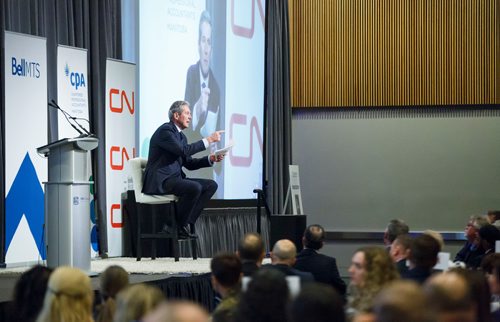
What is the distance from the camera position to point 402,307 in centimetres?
178

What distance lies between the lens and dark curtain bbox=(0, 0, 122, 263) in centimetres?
852

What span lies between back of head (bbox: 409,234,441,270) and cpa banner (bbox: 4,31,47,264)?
397 centimetres

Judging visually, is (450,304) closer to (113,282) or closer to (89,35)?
(113,282)

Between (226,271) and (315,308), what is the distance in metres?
1.62

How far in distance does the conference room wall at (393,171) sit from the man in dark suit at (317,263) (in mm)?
6300

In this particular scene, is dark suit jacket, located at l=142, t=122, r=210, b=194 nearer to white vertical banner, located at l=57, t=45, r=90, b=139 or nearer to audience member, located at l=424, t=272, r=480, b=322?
white vertical banner, located at l=57, t=45, r=90, b=139

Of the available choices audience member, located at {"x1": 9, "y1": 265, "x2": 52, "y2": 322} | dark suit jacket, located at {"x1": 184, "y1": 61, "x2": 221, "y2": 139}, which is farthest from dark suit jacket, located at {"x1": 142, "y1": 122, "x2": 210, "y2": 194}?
audience member, located at {"x1": 9, "y1": 265, "x2": 52, "y2": 322}

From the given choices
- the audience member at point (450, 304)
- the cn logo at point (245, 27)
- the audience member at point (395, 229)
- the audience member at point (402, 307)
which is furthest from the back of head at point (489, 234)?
the audience member at point (402, 307)

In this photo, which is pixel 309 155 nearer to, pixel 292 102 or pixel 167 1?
pixel 292 102

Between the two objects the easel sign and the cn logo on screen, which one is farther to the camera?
the easel sign

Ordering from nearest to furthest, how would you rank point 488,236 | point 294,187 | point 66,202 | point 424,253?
point 424,253
point 66,202
point 488,236
point 294,187

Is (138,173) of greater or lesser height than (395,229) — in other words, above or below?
above

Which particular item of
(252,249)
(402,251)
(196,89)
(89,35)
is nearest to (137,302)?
(252,249)

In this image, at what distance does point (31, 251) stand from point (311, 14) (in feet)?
22.5
